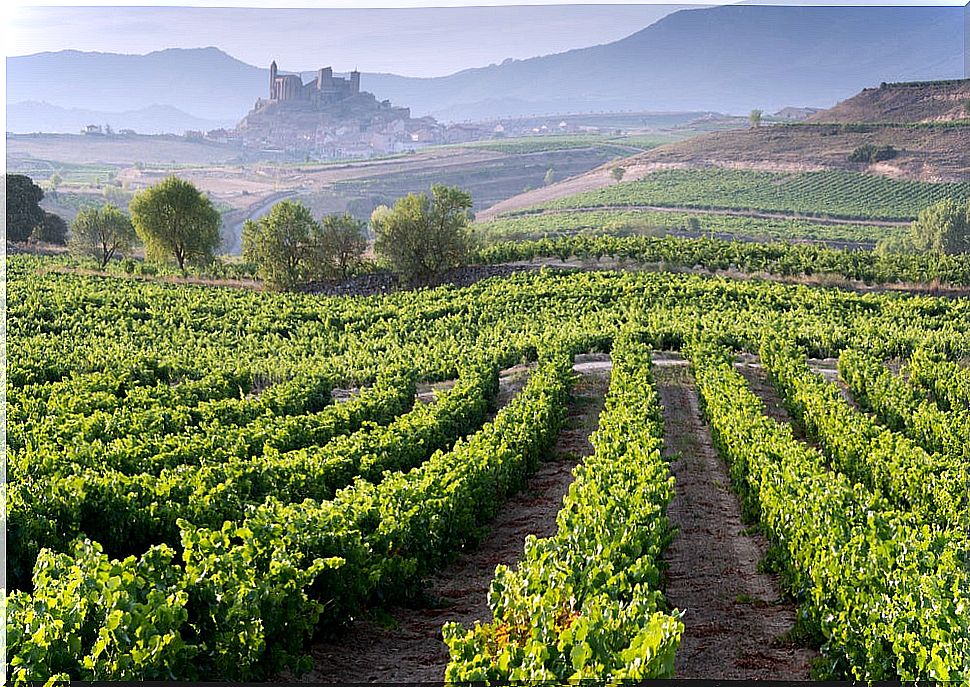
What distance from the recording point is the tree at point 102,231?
50.9 meters

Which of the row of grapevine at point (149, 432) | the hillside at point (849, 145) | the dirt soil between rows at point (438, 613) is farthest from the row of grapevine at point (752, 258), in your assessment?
the hillside at point (849, 145)

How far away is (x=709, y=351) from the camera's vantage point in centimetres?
2106

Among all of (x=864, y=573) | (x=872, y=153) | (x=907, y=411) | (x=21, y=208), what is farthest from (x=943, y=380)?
(x=872, y=153)

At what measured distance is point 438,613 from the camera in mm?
8516

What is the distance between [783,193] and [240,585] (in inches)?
3508

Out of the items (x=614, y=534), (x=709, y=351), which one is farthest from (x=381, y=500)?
(x=709, y=351)

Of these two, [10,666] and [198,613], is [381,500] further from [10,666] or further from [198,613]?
[10,666]

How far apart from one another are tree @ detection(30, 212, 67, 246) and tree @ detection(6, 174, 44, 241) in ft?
2.20

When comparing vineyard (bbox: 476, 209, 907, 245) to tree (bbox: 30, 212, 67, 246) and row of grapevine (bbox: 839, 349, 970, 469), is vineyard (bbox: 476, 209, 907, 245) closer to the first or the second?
tree (bbox: 30, 212, 67, 246)

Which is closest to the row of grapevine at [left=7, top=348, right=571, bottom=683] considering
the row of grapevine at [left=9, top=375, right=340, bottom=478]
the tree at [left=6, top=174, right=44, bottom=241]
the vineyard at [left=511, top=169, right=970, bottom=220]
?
the row of grapevine at [left=9, top=375, right=340, bottom=478]

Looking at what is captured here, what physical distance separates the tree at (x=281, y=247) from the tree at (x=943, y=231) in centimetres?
3751

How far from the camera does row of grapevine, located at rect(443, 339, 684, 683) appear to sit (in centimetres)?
459

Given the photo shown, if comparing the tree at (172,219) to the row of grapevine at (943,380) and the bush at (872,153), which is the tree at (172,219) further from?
the bush at (872,153)

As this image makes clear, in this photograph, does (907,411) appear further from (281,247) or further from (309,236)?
(309,236)
